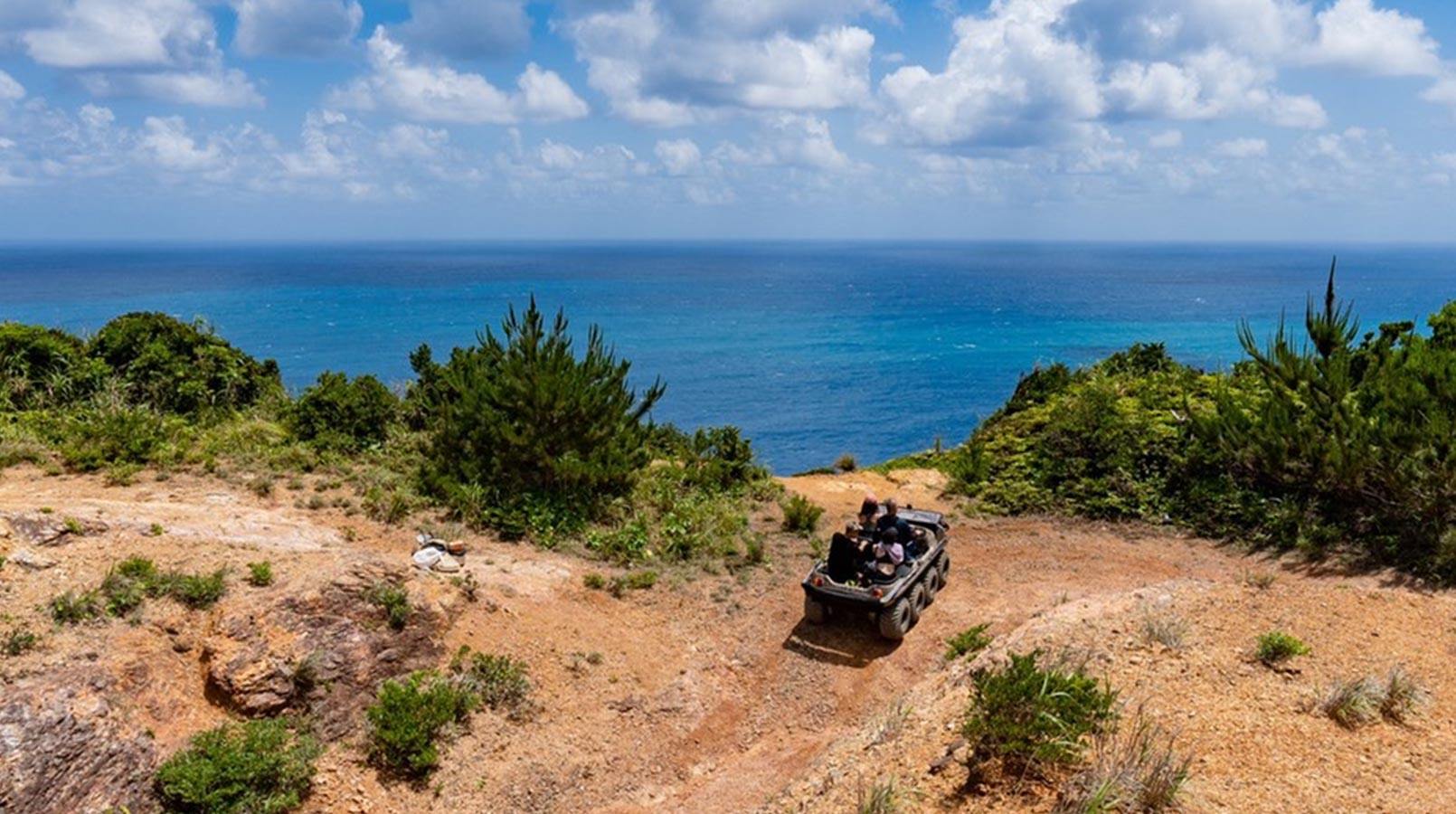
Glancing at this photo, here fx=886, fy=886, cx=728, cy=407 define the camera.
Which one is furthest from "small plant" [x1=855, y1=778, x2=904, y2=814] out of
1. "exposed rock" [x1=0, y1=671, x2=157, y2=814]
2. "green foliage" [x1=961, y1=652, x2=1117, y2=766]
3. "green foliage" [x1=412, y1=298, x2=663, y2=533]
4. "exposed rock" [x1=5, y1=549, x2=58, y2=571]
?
"exposed rock" [x1=5, y1=549, x2=58, y2=571]

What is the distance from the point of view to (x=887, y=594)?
1179 cm

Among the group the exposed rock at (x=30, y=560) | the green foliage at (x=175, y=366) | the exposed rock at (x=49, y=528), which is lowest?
the exposed rock at (x=30, y=560)

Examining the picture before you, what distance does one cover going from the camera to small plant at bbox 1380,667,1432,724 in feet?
26.5

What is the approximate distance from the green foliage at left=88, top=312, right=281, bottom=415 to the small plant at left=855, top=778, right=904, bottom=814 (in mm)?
17077

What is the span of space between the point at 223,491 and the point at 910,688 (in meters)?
11.1

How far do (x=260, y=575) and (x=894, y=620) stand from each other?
8050 mm

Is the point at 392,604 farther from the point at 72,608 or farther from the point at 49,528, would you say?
the point at 49,528

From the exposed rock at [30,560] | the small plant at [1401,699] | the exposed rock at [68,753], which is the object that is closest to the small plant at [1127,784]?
the small plant at [1401,699]

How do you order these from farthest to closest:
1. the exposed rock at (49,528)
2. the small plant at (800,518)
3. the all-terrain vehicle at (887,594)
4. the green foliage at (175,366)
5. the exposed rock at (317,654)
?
the green foliage at (175,366) → the small plant at (800,518) → the all-terrain vehicle at (887,594) → the exposed rock at (49,528) → the exposed rock at (317,654)

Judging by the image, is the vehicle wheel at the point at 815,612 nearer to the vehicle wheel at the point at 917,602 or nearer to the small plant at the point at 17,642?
the vehicle wheel at the point at 917,602

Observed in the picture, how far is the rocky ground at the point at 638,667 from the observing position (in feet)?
25.9

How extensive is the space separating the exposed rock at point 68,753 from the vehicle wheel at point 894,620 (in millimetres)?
8395

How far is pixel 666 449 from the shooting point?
69.5ft

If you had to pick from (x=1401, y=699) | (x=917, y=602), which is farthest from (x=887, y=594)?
(x=1401, y=699)
